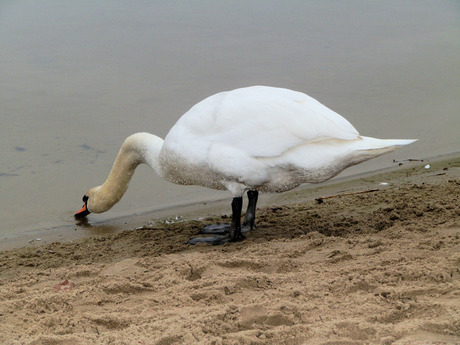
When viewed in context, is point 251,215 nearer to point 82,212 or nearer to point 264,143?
point 264,143

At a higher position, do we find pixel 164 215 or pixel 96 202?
pixel 96 202

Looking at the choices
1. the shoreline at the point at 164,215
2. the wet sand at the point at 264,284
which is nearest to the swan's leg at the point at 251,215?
the wet sand at the point at 264,284

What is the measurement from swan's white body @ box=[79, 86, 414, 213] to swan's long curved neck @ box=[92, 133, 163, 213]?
0.68 m

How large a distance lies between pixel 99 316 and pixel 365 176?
4377 mm

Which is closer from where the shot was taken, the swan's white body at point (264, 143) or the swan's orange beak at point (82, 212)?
the swan's white body at point (264, 143)

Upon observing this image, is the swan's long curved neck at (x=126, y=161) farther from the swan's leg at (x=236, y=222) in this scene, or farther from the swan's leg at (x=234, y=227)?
the swan's leg at (x=236, y=222)

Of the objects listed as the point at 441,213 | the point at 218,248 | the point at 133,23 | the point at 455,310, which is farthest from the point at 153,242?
the point at 133,23

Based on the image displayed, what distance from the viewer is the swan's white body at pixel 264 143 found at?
4.63m

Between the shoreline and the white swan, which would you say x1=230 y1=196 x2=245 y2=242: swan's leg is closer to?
the white swan

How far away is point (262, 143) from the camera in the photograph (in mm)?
4711

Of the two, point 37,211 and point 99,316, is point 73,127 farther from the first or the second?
point 99,316

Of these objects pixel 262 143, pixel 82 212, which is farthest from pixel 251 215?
pixel 82 212

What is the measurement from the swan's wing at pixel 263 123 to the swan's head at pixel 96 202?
1520 mm

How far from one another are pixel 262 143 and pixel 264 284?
57.1 inches
